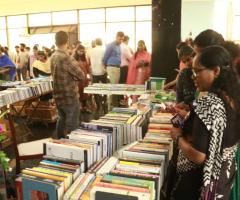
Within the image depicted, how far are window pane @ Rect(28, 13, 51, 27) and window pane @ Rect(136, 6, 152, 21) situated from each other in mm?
3902

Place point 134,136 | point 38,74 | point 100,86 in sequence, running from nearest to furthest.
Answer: point 134,136 < point 100,86 < point 38,74

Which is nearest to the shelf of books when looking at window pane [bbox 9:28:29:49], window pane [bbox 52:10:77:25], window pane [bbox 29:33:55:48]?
window pane [bbox 52:10:77:25]

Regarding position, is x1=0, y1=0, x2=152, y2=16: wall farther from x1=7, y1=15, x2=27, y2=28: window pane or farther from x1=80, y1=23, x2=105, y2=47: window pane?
x1=80, y1=23, x2=105, y2=47: window pane

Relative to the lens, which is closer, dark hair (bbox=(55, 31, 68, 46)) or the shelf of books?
the shelf of books

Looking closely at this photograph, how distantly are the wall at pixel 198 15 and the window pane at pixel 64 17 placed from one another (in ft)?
14.5

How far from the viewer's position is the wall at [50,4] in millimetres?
11656

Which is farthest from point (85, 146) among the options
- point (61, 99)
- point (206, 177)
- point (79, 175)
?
point (61, 99)

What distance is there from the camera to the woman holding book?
1397 millimetres

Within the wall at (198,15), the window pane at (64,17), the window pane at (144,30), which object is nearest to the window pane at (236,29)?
the wall at (198,15)

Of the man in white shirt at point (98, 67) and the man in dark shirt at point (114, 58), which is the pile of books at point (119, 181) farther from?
the man in white shirt at point (98, 67)

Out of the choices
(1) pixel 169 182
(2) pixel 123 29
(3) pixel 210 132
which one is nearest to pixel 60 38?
(1) pixel 169 182

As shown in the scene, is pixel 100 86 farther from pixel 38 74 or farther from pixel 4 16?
pixel 4 16

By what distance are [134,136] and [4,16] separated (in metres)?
13.0

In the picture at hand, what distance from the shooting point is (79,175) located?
1.60 metres
